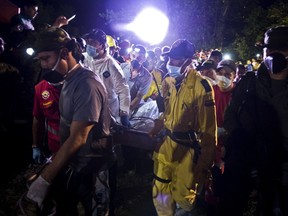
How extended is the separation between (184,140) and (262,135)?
825mm

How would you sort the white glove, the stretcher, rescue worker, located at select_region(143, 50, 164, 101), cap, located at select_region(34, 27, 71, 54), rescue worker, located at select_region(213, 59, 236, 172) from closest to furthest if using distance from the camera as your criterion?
the white glove, cap, located at select_region(34, 27, 71, 54), rescue worker, located at select_region(213, 59, 236, 172), the stretcher, rescue worker, located at select_region(143, 50, 164, 101)

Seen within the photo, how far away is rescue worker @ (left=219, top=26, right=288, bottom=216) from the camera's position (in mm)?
3469

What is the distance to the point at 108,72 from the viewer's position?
5.42 m

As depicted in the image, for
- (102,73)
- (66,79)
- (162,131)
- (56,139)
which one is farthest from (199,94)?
(102,73)

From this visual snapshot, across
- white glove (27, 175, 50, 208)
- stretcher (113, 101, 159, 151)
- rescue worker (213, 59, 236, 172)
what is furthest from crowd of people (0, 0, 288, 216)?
stretcher (113, 101, 159, 151)

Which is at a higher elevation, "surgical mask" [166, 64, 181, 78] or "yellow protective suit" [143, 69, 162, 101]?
"surgical mask" [166, 64, 181, 78]

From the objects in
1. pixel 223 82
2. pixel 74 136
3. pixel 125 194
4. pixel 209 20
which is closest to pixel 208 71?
pixel 223 82

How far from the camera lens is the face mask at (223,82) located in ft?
17.5

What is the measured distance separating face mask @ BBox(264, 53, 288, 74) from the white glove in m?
2.45

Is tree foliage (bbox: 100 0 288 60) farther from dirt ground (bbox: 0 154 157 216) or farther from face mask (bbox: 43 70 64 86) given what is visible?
face mask (bbox: 43 70 64 86)

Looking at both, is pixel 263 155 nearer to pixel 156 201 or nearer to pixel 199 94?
pixel 199 94

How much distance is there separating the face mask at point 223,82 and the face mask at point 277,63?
6.04 ft

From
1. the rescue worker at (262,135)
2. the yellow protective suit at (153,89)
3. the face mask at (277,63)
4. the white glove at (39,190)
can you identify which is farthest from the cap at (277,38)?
the yellow protective suit at (153,89)

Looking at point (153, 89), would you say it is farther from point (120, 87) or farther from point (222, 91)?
point (222, 91)
